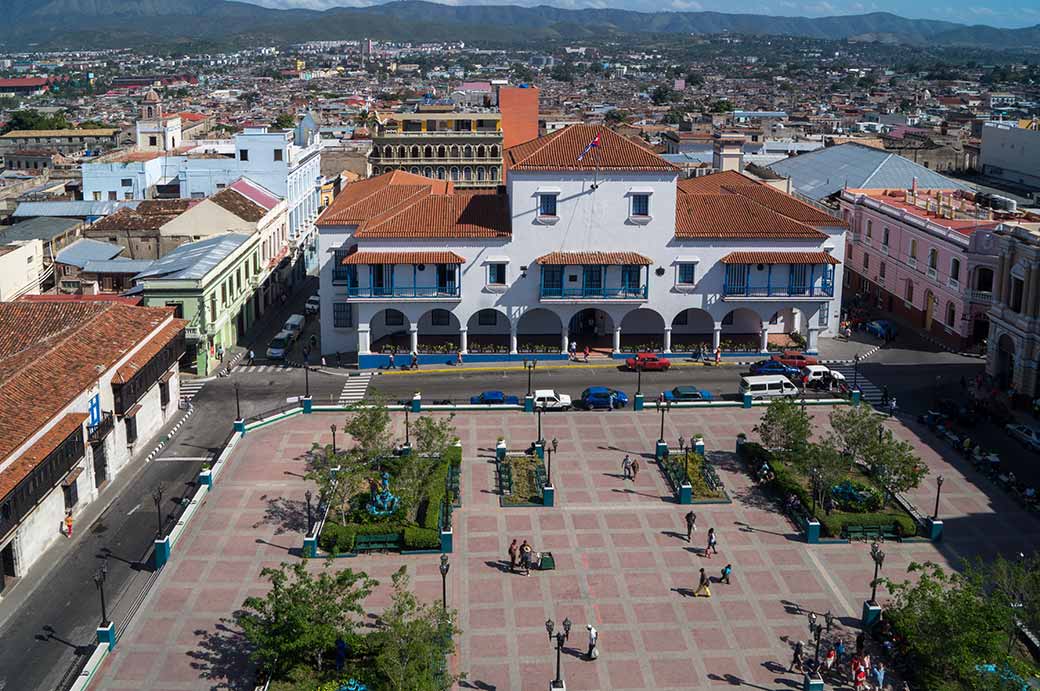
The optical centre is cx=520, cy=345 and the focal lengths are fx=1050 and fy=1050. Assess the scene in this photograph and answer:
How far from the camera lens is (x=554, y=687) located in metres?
32.0

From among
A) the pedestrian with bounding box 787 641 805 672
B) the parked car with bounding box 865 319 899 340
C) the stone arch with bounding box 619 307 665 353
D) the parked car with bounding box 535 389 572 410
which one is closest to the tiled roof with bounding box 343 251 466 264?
the parked car with bounding box 535 389 572 410

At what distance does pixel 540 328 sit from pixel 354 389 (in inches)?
561

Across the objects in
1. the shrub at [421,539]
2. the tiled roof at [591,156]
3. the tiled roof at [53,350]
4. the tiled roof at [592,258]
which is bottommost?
the shrub at [421,539]

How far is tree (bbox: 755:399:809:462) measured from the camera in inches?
1818

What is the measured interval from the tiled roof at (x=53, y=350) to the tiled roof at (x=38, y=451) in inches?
22.2

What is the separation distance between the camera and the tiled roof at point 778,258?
64.8 meters

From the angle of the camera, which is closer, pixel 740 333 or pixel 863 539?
pixel 863 539

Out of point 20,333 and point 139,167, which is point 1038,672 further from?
point 139,167

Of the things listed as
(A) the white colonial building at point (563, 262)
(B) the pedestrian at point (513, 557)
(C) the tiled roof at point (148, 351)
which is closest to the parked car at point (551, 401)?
(A) the white colonial building at point (563, 262)

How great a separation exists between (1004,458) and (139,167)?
255 feet

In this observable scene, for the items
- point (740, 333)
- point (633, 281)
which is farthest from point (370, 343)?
point (740, 333)

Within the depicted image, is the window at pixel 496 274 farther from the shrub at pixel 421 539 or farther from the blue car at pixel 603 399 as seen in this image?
the shrub at pixel 421 539

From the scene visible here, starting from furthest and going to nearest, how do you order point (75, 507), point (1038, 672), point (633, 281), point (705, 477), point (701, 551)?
point (633, 281)
point (705, 477)
point (75, 507)
point (701, 551)
point (1038, 672)

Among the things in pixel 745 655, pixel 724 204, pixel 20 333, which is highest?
pixel 724 204
